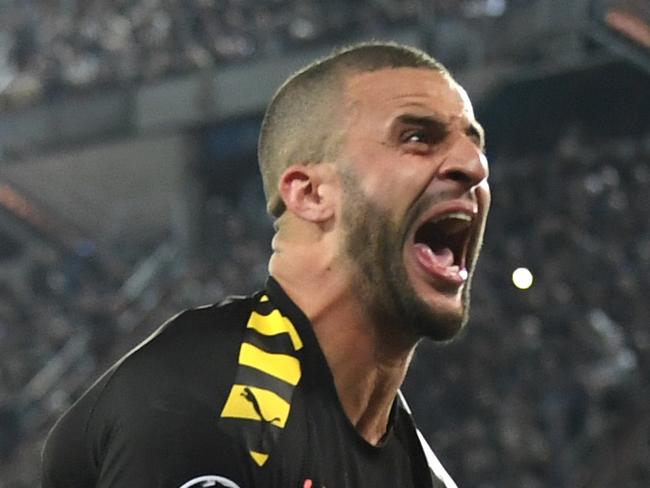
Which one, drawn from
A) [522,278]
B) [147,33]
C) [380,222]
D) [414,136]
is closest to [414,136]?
[414,136]

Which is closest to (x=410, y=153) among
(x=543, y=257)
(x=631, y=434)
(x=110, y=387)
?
(x=110, y=387)

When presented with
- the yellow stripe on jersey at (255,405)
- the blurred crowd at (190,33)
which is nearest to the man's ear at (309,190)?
the yellow stripe on jersey at (255,405)

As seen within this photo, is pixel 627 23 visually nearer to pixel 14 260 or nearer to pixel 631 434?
pixel 631 434

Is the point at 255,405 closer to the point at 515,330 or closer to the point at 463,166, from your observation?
the point at 463,166

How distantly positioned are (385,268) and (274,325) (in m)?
0.15

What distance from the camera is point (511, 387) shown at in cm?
649

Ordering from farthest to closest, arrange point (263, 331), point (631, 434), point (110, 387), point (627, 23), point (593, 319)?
1. point (627, 23)
2. point (593, 319)
3. point (631, 434)
4. point (263, 331)
5. point (110, 387)

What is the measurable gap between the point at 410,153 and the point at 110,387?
439mm

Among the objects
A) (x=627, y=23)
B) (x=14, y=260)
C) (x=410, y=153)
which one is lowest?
(x=14, y=260)

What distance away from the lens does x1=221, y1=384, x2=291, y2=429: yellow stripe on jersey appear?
1.29 metres

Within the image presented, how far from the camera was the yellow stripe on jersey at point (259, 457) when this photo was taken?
1.27 metres

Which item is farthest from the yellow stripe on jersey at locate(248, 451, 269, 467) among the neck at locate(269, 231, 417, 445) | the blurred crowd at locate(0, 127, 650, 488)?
the blurred crowd at locate(0, 127, 650, 488)

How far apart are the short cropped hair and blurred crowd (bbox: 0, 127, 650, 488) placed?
4698mm

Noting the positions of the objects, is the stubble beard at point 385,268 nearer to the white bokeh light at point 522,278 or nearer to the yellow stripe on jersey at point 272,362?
the yellow stripe on jersey at point 272,362
